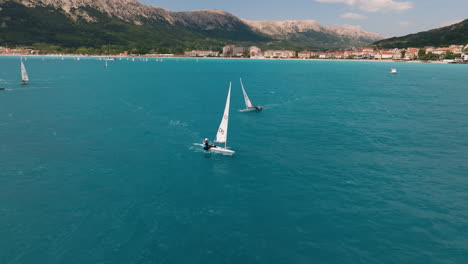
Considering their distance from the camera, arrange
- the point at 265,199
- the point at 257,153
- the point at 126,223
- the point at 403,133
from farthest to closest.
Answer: the point at 403,133
the point at 257,153
the point at 265,199
the point at 126,223

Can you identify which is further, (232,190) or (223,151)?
(223,151)

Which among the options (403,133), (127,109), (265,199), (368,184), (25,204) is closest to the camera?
(25,204)

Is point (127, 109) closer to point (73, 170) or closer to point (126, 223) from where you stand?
point (73, 170)

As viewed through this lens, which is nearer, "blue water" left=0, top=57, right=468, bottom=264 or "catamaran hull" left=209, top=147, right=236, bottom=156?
"blue water" left=0, top=57, right=468, bottom=264

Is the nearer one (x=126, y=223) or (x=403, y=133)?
(x=126, y=223)

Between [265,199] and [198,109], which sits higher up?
[198,109]

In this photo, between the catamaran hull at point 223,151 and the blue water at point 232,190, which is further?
the catamaran hull at point 223,151

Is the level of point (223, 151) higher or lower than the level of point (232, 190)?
higher

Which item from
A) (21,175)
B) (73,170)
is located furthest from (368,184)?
(21,175)
